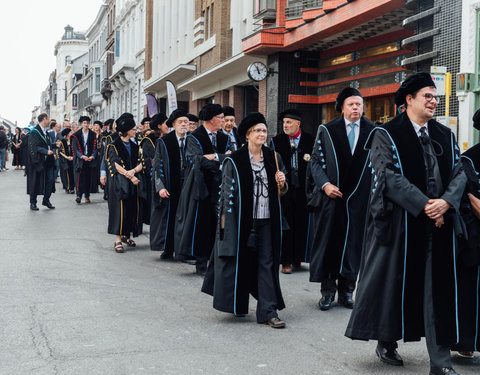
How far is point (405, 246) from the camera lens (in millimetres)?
4820

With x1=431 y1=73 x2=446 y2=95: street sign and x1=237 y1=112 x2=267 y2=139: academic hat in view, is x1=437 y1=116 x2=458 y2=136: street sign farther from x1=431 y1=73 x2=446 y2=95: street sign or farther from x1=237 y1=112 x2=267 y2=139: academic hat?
x1=237 y1=112 x2=267 y2=139: academic hat

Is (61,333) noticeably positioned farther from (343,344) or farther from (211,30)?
(211,30)

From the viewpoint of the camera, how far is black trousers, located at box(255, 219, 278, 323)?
6.26 m

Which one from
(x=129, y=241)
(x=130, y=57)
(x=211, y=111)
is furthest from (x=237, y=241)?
(x=130, y=57)

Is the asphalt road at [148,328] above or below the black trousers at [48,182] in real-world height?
below

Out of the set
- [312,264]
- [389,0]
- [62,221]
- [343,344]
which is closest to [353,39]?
[389,0]

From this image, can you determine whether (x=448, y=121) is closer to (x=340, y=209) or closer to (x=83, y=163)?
(x=340, y=209)

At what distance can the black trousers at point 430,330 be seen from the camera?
15.2 feet

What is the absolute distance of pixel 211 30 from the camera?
29422mm

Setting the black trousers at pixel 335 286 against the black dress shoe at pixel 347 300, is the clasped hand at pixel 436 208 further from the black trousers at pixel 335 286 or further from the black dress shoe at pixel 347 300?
the black dress shoe at pixel 347 300

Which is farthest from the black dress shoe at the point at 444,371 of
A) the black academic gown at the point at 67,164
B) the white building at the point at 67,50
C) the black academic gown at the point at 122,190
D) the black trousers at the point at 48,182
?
the white building at the point at 67,50

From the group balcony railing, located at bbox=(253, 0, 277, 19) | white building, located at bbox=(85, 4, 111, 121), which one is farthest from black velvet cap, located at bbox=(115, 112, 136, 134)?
white building, located at bbox=(85, 4, 111, 121)

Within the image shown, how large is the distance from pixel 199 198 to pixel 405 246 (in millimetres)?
4187

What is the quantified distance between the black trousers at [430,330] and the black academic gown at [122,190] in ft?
21.9
